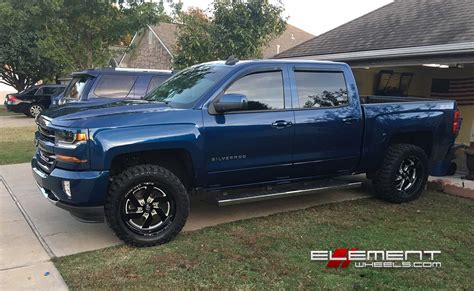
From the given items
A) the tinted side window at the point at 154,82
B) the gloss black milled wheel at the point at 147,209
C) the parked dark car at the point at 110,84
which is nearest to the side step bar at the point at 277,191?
the gloss black milled wheel at the point at 147,209

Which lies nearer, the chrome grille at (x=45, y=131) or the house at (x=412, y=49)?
the chrome grille at (x=45, y=131)

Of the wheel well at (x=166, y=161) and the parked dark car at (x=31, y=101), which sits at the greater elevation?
the wheel well at (x=166, y=161)

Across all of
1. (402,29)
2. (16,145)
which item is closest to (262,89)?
(402,29)

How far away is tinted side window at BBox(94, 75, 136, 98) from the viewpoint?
30.1 ft

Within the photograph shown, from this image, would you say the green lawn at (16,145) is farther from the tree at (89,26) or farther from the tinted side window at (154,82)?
the tree at (89,26)

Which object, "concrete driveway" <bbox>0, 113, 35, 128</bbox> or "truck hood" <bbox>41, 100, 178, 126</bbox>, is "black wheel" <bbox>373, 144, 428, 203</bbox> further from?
"concrete driveway" <bbox>0, 113, 35, 128</bbox>

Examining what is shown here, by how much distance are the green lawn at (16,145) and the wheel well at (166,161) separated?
5.61 meters

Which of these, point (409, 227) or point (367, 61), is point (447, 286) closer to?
point (409, 227)

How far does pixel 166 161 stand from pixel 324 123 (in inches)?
79.0

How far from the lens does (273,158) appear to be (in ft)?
17.2

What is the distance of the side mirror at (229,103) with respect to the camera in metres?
4.77

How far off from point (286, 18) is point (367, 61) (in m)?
11.8

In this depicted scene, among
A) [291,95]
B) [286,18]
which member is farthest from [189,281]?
[286,18]

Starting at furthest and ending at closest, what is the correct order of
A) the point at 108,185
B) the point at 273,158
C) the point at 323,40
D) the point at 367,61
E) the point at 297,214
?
the point at 323,40
the point at 367,61
the point at 297,214
the point at 273,158
the point at 108,185
